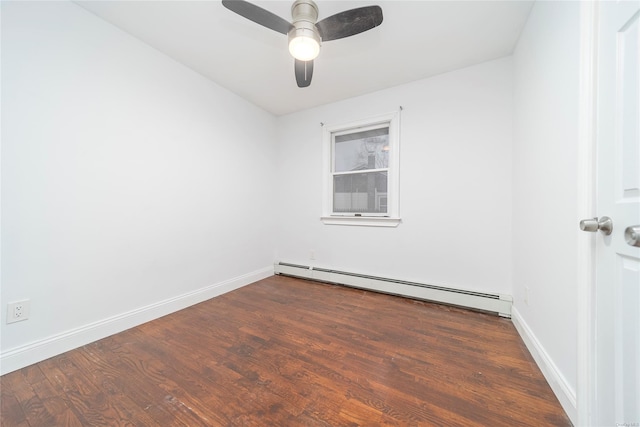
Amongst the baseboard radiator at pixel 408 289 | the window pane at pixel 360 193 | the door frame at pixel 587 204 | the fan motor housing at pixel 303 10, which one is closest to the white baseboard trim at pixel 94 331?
the baseboard radiator at pixel 408 289

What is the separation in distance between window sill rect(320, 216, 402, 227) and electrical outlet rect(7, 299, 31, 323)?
2696 millimetres

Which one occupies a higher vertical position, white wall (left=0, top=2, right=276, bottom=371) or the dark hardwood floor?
white wall (left=0, top=2, right=276, bottom=371)

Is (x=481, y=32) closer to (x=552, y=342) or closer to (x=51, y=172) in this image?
(x=552, y=342)

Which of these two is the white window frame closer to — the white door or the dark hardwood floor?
the dark hardwood floor

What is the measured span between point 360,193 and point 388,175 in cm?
45

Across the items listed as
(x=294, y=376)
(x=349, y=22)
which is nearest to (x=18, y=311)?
(x=294, y=376)

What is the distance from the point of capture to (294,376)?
4.49 ft

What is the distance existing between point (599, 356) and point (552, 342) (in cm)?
57

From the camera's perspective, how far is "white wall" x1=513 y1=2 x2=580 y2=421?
110 centimetres

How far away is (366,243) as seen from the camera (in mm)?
2896

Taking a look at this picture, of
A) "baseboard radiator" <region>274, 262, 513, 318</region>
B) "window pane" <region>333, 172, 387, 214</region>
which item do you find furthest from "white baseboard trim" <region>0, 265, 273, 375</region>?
"window pane" <region>333, 172, 387, 214</region>

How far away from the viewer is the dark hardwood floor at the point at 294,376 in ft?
3.63

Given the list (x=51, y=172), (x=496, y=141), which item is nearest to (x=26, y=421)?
(x=51, y=172)

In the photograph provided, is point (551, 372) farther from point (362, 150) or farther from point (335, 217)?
point (362, 150)
